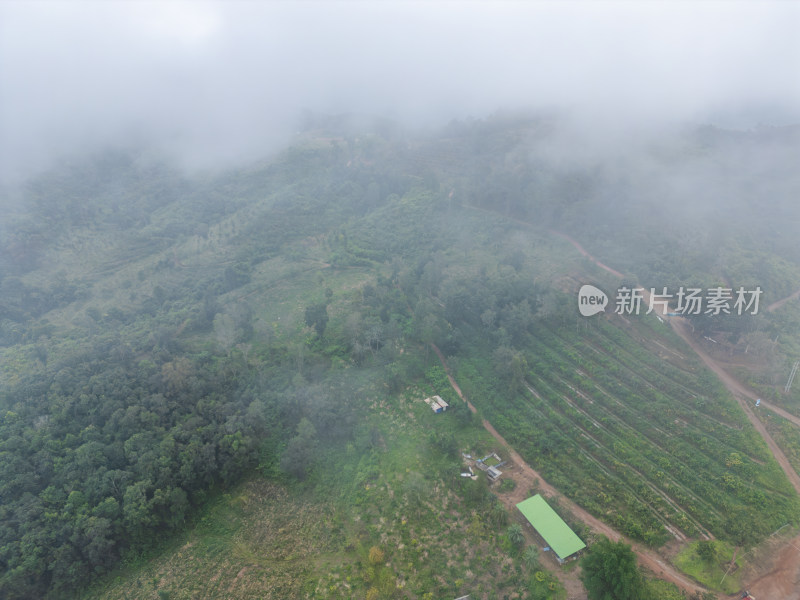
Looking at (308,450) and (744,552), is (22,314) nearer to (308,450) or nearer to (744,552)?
(308,450)

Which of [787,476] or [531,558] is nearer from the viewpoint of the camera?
[531,558]

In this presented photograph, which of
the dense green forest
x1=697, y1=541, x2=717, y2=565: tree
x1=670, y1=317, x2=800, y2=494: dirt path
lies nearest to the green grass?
x1=697, y1=541, x2=717, y2=565: tree

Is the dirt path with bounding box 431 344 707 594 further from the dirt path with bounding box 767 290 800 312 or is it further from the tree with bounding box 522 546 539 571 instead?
the dirt path with bounding box 767 290 800 312

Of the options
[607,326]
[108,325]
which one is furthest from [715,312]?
[108,325]

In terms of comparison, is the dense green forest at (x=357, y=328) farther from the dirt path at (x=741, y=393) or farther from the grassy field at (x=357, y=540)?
the dirt path at (x=741, y=393)

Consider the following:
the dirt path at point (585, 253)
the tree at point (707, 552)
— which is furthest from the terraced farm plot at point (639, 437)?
the dirt path at point (585, 253)

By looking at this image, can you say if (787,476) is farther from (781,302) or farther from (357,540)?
(357,540)

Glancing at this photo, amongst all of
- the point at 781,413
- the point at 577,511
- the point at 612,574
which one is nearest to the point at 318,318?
the point at 577,511
